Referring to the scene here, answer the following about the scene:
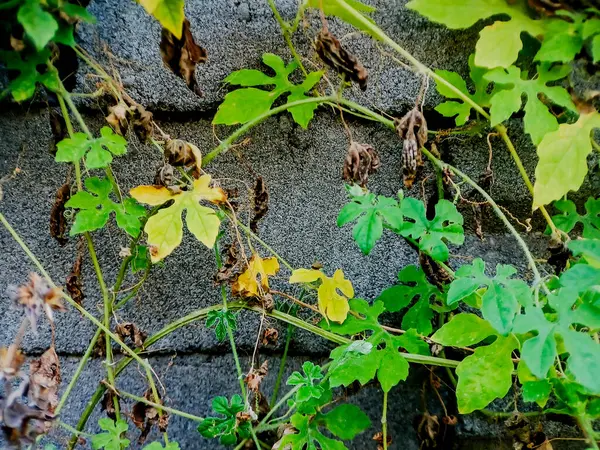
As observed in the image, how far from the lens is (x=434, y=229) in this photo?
106cm

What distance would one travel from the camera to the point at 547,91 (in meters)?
1.09

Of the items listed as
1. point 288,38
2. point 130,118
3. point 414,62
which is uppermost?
point 414,62

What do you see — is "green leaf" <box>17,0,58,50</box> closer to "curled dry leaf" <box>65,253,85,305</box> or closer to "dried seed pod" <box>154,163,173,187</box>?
"dried seed pod" <box>154,163,173,187</box>

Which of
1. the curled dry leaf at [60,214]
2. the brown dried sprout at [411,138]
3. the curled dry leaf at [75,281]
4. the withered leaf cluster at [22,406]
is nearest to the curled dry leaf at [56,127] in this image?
the curled dry leaf at [60,214]

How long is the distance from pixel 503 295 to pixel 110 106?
89cm

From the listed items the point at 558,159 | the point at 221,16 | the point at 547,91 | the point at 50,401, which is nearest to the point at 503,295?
the point at 558,159

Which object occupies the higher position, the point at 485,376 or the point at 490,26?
the point at 490,26

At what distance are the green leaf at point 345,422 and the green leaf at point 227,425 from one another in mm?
186

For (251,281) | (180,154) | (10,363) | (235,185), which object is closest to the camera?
(10,363)

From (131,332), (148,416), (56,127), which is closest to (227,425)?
(148,416)

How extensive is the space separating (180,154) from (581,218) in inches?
37.5

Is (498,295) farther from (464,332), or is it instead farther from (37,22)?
(37,22)

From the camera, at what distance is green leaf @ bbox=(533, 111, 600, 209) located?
3.36 feet

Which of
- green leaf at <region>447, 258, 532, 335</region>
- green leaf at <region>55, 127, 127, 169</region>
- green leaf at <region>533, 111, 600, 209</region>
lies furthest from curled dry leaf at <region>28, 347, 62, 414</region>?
green leaf at <region>533, 111, 600, 209</region>
